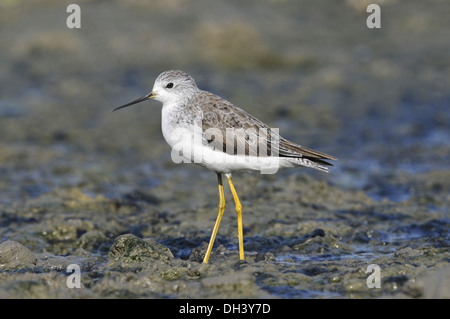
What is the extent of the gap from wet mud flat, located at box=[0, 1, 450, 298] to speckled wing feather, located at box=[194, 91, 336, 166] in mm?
1305

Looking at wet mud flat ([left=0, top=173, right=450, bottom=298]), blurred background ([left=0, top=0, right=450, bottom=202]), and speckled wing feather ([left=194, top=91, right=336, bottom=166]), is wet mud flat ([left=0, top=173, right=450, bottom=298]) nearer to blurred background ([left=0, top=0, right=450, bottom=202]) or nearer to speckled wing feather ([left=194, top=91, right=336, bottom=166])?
blurred background ([left=0, top=0, right=450, bottom=202])

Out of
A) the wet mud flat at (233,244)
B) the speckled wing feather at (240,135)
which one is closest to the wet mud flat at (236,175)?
the wet mud flat at (233,244)

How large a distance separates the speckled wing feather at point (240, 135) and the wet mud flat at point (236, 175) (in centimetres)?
130

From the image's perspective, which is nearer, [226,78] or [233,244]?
[233,244]

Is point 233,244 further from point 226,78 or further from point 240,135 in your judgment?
point 226,78

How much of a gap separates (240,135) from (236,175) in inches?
147

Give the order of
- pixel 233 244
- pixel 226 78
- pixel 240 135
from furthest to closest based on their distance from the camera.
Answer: pixel 226 78, pixel 233 244, pixel 240 135

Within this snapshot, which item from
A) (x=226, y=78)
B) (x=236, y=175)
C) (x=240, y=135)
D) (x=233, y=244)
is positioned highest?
(x=226, y=78)

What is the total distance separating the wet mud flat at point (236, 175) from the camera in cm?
728

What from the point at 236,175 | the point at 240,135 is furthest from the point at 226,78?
the point at 240,135

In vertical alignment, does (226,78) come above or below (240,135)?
above

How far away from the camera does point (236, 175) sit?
454 inches
